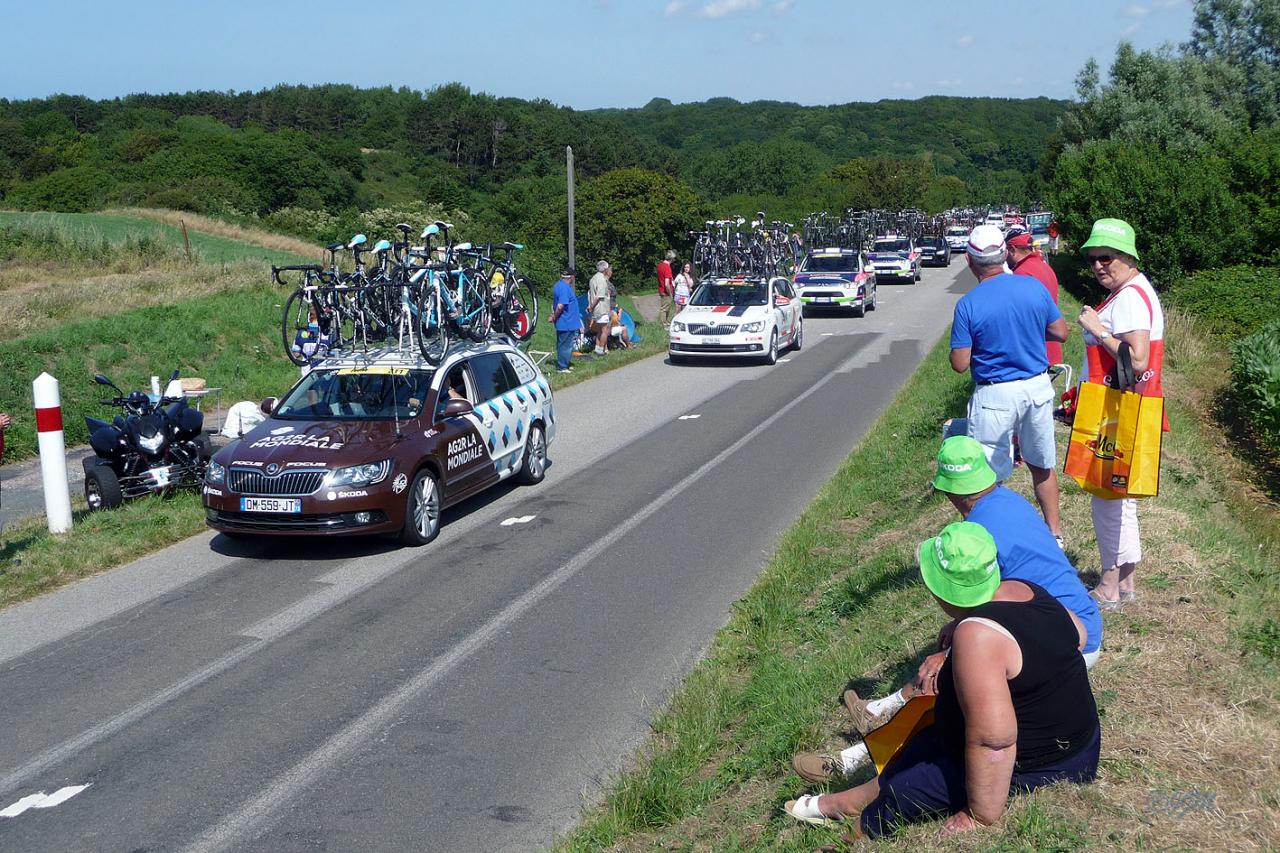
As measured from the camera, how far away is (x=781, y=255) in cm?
3800

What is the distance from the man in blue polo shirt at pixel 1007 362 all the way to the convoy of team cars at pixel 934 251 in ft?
170

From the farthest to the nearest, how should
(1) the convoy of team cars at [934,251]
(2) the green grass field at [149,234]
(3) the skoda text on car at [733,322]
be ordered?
(1) the convoy of team cars at [934,251]
(2) the green grass field at [149,234]
(3) the skoda text on car at [733,322]

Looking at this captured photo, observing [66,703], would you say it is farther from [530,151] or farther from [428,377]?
[530,151]

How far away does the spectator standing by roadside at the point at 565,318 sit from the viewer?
20.3 meters

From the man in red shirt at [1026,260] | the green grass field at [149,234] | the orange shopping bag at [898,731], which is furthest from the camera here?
the green grass field at [149,234]

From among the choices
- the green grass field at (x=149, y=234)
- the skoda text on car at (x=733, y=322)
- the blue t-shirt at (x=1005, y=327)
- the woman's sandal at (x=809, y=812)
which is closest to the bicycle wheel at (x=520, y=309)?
the skoda text on car at (x=733, y=322)

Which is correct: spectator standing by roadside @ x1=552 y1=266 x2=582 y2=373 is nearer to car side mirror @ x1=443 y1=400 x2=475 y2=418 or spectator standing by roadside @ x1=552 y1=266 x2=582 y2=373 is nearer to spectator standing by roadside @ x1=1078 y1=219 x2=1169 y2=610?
car side mirror @ x1=443 y1=400 x2=475 y2=418

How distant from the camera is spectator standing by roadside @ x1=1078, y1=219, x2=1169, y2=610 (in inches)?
235

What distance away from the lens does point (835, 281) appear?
32.4 metres

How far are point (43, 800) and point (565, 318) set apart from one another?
15517 millimetres

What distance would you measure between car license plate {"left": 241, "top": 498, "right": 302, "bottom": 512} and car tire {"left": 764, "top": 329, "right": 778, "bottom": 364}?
14.1 m

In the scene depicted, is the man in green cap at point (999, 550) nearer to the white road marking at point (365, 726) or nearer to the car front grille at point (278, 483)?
the white road marking at point (365, 726)

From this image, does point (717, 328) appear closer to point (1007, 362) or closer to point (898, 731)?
point (1007, 362)

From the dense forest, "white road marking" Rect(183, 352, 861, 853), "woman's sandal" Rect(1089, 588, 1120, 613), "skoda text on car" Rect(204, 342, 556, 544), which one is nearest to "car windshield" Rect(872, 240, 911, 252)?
the dense forest
